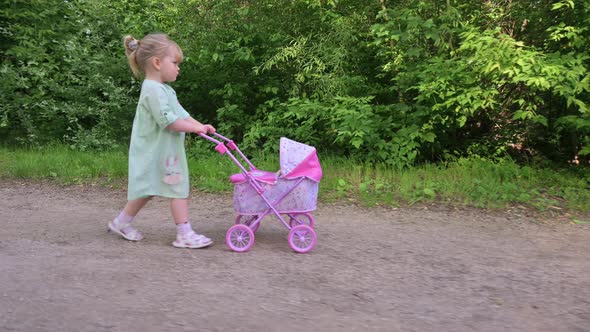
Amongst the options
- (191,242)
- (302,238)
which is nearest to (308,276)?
(302,238)

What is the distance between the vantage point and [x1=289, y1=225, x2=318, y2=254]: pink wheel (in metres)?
4.12

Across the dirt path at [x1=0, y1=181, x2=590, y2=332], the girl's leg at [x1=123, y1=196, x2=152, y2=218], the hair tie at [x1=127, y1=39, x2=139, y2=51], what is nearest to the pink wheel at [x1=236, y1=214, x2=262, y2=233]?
the dirt path at [x1=0, y1=181, x2=590, y2=332]

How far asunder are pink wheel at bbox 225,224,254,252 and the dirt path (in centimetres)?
10

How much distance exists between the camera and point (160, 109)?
401 cm

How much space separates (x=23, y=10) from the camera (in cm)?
919

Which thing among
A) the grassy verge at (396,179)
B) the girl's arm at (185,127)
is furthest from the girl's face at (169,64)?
the grassy verge at (396,179)

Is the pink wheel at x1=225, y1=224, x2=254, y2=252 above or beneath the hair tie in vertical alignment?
beneath

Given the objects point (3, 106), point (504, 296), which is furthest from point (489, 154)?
point (3, 106)

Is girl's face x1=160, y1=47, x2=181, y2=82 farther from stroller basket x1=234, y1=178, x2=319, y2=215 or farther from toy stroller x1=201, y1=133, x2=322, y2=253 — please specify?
stroller basket x1=234, y1=178, x2=319, y2=215

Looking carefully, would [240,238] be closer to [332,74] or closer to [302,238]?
[302,238]

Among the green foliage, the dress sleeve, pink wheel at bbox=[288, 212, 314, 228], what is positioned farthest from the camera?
the green foliage

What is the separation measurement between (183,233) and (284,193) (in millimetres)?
870

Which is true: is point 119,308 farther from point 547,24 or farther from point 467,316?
point 547,24

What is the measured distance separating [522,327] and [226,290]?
1.73 m
